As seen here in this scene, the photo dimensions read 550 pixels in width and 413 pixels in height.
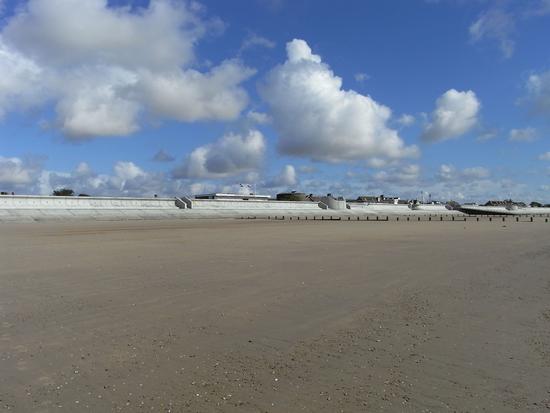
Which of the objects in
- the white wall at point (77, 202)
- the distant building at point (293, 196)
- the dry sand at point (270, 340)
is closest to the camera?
the dry sand at point (270, 340)

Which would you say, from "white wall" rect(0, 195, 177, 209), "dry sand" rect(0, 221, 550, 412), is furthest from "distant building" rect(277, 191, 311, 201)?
"dry sand" rect(0, 221, 550, 412)

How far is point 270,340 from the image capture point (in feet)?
26.0

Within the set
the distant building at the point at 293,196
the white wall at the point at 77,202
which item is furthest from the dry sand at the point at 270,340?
the distant building at the point at 293,196

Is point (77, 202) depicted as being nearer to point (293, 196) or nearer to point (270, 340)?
point (270, 340)

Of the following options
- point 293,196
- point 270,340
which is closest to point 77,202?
point 270,340

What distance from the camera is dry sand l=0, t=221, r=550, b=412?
18.3ft

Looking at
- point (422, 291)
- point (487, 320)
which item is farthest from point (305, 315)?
point (422, 291)

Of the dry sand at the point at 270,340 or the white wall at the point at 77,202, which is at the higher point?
the white wall at the point at 77,202

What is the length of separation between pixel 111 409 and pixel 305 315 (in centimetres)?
507

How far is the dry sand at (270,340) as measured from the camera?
559 cm

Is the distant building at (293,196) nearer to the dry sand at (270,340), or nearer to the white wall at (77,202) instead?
the white wall at (77,202)

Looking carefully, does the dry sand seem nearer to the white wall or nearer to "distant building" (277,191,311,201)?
the white wall

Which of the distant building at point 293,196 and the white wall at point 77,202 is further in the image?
the distant building at point 293,196

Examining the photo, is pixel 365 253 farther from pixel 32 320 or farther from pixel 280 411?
pixel 280 411
